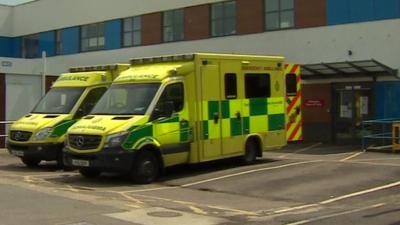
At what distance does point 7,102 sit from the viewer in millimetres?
24031

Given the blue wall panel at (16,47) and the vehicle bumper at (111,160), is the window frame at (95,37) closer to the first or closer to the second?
the blue wall panel at (16,47)

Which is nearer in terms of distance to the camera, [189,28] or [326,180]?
[326,180]

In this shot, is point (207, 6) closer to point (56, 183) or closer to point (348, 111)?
point (348, 111)

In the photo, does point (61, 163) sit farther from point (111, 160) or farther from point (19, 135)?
point (111, 160)

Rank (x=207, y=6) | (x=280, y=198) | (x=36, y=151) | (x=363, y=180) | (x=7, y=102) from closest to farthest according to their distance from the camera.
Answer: (x=280, y=198) < (x=363, y=180) < (x=36, y=151) < (x=7, y=102) < (x=207, y=6)

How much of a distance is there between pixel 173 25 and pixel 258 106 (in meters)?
14.0

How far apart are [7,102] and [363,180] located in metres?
15.6

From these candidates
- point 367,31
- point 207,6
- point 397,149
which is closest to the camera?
point 397,149

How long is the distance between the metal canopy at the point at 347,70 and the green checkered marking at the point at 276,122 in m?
4.23

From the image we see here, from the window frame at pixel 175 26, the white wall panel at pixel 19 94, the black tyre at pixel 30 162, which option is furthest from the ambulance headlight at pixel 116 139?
the window frame at pixel 175 26

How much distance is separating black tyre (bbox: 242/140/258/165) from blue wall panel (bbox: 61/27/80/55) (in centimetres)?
2085

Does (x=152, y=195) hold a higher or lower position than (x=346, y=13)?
lower

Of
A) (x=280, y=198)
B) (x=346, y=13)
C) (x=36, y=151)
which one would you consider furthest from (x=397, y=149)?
(x=36, y=151)

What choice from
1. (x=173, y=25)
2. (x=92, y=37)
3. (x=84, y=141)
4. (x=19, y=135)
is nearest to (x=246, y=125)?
(x=84, y=141)
